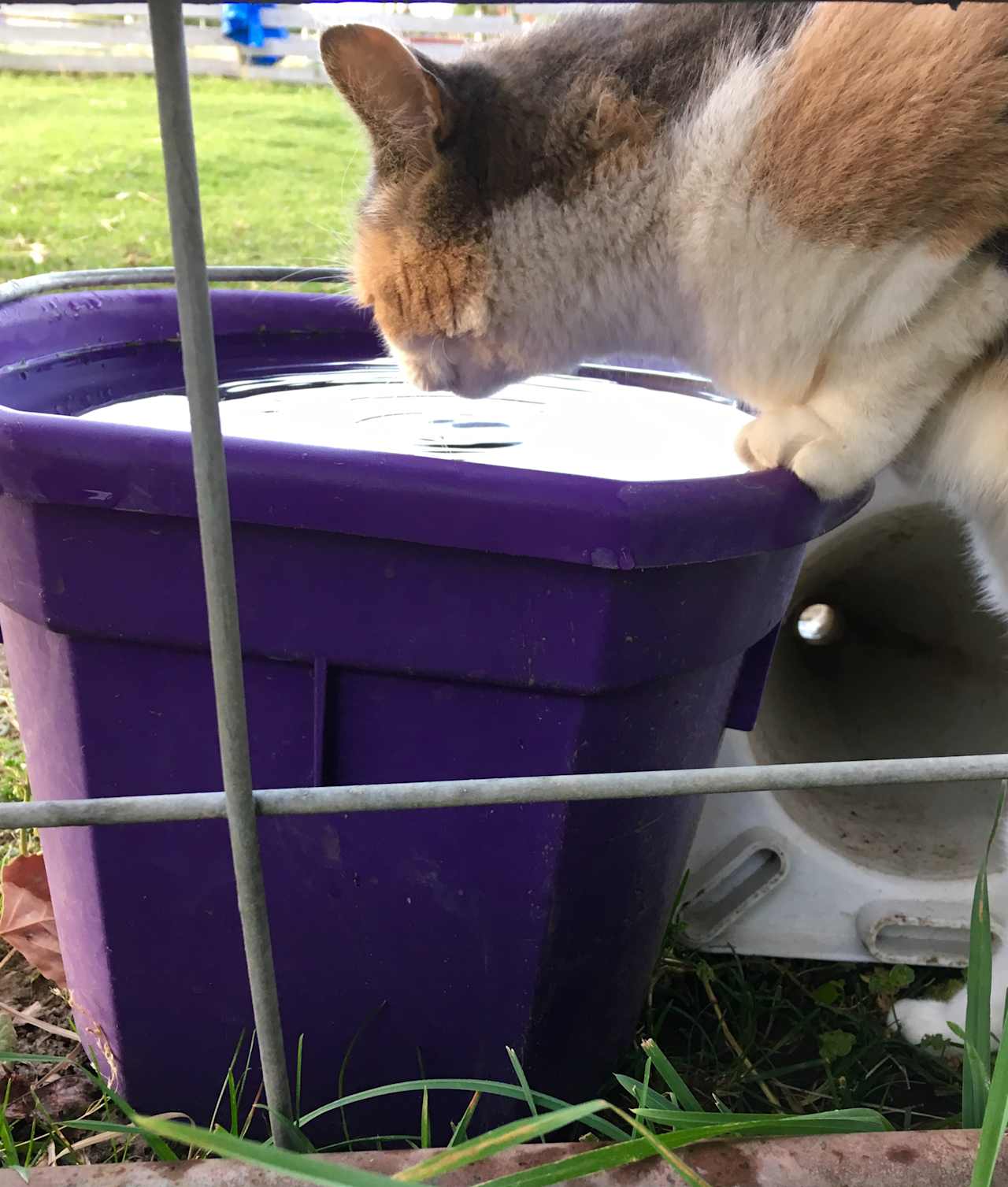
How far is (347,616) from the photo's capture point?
708 mm

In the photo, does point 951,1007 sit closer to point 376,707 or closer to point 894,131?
point 376,707

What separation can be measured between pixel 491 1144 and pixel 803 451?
1.62 ft

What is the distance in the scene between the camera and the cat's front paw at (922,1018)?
3.65 ft

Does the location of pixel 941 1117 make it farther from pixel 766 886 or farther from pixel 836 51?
pixel 836 51

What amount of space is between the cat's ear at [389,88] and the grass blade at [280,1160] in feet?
2.33

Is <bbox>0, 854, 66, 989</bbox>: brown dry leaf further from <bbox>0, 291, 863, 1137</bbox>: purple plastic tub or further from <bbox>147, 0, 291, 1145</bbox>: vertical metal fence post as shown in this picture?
Answer: <bbox>147, 0, 291, 1145</bbox>: vertical metal fence post

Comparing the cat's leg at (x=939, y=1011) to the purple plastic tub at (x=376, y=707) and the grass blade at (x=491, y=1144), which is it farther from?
the grass blade at (x=491, y=1144)

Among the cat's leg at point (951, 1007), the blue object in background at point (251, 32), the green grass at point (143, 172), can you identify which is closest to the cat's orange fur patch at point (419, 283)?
the cat's leg at point (951, 1007)

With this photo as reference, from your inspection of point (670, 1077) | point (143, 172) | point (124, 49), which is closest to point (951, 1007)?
point (670, 1077)

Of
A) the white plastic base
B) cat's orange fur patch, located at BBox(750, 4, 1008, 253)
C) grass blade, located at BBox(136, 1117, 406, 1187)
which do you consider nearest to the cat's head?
cat's orange fur patch, located at BBox(750, 4, 1008, 253)

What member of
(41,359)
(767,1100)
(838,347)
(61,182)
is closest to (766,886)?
(767,1100)

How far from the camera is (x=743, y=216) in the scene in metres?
0.83

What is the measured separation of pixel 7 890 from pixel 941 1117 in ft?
3.08

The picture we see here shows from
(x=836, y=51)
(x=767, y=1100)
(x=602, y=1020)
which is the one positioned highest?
(x=836, y=51)
